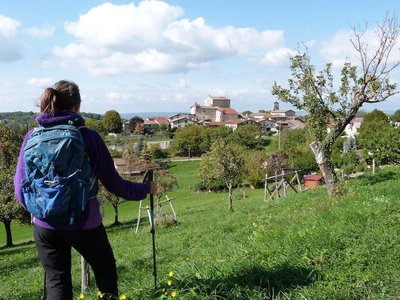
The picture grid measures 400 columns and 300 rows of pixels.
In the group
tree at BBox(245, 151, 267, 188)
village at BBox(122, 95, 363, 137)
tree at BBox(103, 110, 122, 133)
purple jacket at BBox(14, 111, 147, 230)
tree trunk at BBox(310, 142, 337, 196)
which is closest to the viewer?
purple jacket at BBox(14, 111, 147, 230)

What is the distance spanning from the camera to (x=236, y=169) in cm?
3034

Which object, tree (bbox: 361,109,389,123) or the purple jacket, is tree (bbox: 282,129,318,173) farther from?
the purple jacket

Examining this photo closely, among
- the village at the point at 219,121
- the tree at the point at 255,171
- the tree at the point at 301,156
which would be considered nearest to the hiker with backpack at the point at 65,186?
the tree at the point at 301,156

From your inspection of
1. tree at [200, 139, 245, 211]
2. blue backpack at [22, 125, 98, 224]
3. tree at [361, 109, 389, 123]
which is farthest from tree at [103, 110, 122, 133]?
blue backpack at [22, 125, 98, 224]

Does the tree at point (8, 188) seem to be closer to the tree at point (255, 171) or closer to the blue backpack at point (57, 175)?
the blue backpack at point (57, 175)

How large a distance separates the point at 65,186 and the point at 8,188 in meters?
27.6

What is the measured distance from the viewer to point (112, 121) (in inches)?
5256

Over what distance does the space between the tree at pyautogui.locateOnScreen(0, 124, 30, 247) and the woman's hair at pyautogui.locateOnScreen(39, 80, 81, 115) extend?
26.3 m

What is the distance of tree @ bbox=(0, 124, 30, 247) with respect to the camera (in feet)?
90.4

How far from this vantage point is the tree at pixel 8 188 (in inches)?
1085

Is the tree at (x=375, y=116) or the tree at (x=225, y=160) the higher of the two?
the tree at (x=375, y=116)

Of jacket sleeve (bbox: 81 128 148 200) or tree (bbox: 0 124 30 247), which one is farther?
tree (bbox: 0 124 30 247)

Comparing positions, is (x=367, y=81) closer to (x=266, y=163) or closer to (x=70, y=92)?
(x=70, y=92)

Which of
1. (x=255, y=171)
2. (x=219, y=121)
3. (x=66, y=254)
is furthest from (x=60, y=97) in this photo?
(x=219, y=121)
